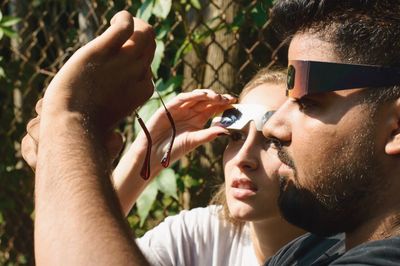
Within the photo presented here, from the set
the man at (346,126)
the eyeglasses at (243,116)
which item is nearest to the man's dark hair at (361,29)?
the man at (346,126)

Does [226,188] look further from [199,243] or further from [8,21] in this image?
[8,21]

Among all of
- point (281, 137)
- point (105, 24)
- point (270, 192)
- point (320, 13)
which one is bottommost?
point (270, 192)

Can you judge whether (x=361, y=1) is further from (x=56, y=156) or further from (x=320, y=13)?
(x=56, y=156)

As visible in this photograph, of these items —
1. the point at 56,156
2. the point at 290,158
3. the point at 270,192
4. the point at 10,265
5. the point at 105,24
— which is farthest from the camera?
the point at 10,265

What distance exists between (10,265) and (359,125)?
3.19 metres

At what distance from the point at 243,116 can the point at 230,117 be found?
0.15 feet

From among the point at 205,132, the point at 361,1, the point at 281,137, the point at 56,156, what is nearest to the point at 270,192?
the point at 205,132

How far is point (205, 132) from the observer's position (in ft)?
9.61

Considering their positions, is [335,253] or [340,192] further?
[335,253]

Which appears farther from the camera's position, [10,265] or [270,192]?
[10,265]

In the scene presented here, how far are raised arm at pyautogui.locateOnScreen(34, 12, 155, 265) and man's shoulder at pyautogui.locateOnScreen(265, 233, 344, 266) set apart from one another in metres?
0.63

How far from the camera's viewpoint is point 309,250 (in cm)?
225


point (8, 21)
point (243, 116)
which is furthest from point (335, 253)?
point (8, 21)

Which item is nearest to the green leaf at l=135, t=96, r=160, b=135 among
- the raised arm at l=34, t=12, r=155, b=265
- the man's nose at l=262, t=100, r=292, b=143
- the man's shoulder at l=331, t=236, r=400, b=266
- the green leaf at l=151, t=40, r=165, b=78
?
the green leaf at l=151, t=40, r=165, b=78
